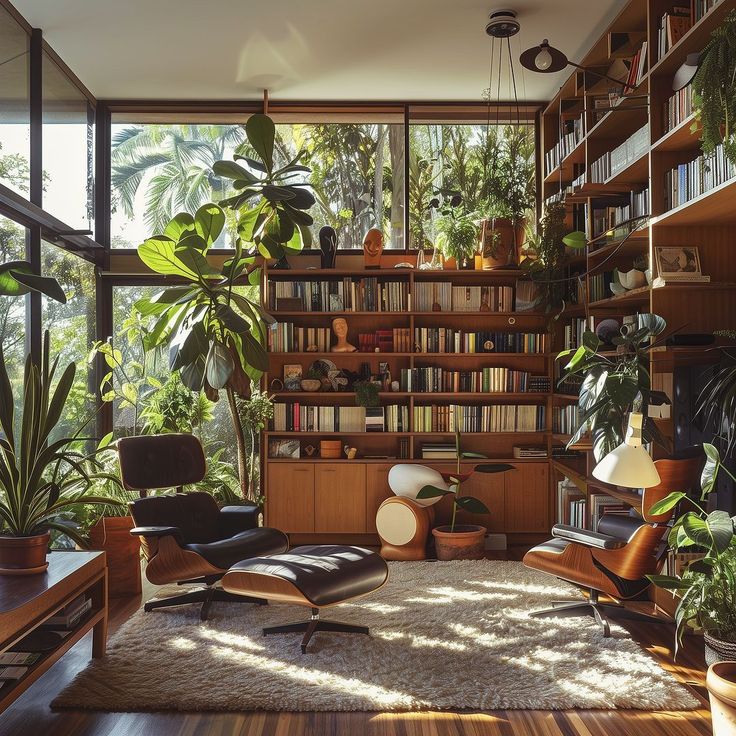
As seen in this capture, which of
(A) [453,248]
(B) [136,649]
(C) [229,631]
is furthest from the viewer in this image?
(A) [453,248]

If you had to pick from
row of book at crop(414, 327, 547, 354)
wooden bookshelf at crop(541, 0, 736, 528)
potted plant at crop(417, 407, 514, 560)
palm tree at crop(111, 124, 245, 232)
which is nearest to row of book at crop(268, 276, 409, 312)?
row of book at crop(414, 327, 547, 354)

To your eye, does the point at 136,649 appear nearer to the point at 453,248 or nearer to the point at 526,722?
A: the point at 526,722

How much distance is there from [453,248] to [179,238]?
2.17 metres

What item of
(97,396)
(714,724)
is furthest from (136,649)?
(97,396)

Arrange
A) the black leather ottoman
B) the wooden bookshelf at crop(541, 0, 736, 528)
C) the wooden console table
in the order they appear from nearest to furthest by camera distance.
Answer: the wooden console table < the black leather ottoman < the wooden bookshelf at crop(541, 0, 736, 528)

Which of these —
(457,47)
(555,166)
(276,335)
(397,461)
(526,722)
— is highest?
(457,47)

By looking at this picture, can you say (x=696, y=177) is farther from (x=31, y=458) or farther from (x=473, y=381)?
(x=31, y=458)

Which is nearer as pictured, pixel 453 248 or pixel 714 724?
pixel 714 724

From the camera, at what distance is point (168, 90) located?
21.1 ft

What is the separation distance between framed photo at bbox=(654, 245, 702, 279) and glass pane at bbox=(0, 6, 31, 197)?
12.4 ft

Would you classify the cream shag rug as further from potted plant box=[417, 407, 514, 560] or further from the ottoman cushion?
potted plant box=[417, 407, 514, 560]

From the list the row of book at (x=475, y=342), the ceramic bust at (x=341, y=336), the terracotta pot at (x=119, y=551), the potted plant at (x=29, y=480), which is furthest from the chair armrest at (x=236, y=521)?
the row of book at (x=475, y=342)

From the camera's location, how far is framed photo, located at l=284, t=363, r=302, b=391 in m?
6.39

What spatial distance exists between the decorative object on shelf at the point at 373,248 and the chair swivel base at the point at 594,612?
319cm
